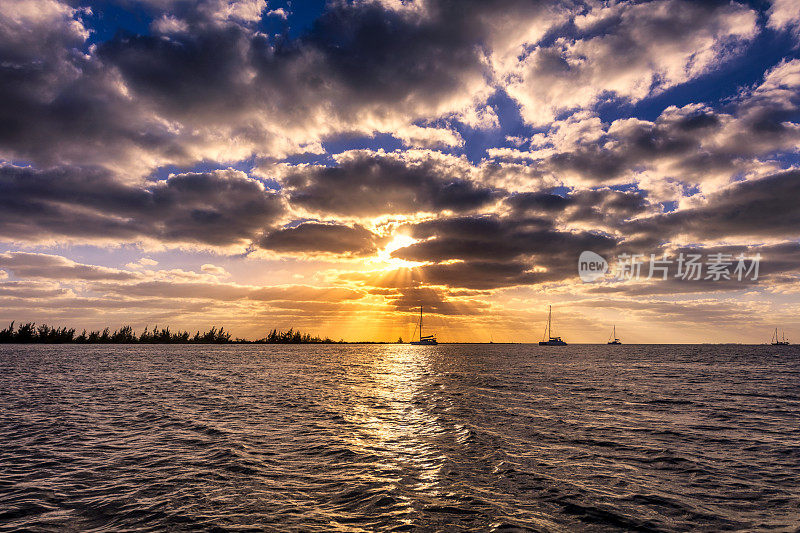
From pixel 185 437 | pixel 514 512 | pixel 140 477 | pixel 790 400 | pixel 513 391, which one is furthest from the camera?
pixel 513 391

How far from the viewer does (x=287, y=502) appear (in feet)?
45.0

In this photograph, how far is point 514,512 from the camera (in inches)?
514

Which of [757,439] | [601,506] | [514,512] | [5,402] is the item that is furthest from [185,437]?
[757,439]

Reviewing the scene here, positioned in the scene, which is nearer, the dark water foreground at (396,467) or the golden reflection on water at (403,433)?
the dark water foreground at (396,467)

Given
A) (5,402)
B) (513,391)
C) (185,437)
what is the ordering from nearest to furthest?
(185,437) → (5,402) → (513,391)

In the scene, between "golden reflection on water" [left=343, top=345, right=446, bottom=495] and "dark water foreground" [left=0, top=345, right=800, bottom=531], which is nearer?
"dark water foreground" [left=0, top=345, right=800, bottom=531]

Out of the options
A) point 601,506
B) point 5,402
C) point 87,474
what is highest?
point 601,506

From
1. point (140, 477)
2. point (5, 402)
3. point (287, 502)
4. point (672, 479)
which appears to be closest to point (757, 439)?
point (672, 479)

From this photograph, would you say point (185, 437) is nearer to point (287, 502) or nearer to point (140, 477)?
point (140, 477)

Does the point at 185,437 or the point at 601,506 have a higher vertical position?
the point at 601,506

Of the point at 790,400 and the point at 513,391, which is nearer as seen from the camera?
the point at 790,400

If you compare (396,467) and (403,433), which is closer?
(396,467)

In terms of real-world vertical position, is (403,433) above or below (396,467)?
below

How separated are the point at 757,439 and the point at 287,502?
27.0 meters
